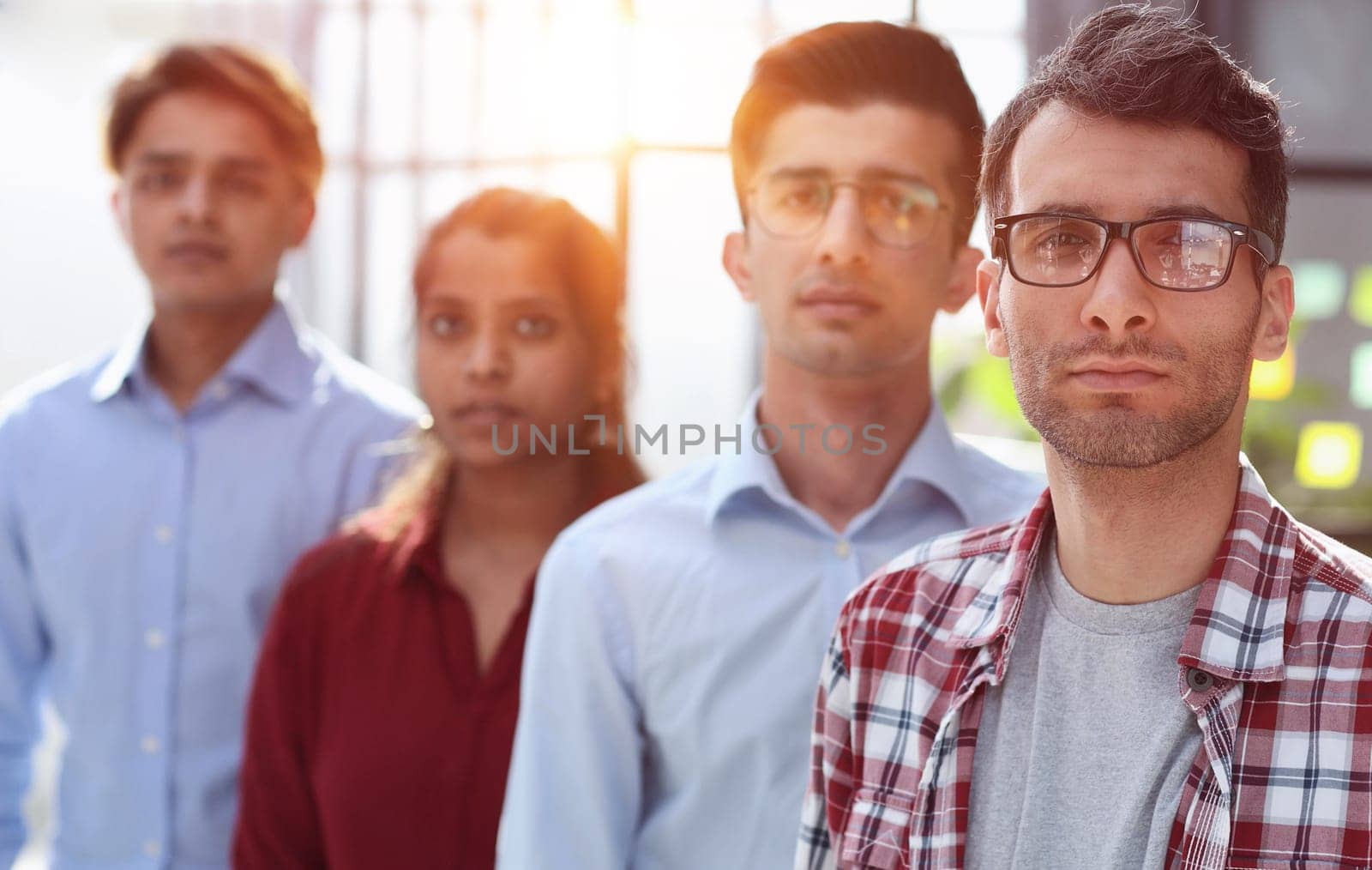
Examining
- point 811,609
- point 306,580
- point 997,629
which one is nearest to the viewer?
point 997,629

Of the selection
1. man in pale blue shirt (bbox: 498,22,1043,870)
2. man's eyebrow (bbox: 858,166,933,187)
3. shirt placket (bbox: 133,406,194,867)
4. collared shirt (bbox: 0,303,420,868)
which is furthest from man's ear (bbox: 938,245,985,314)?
shirt placket (bbox: 133,406,194,867)

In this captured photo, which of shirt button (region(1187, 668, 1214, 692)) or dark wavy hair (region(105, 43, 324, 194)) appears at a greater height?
dark wavy hair (region(105, 43, 324, 194))

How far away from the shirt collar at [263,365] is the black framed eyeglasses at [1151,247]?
143cm

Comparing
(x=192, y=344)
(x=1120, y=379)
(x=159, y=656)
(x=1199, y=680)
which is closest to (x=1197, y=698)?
(x=1199, y=680)

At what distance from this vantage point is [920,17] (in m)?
2.24

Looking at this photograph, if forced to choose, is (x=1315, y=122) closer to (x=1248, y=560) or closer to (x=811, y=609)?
(x=811, y=609)

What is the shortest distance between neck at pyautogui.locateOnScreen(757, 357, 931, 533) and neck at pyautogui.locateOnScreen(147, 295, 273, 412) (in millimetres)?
1036

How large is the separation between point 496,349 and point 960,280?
66 cm

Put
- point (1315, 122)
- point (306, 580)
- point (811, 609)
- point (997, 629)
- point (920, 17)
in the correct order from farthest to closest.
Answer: point (1315, 122)
point (920, 17)
point (306, 580)
point (811, 609)
point (997, 629)

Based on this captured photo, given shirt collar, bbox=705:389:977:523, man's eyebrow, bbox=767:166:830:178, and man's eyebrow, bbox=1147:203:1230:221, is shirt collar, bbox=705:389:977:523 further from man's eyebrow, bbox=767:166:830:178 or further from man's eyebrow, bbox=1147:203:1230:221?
man's eyebrow, bbox=1147:203:1230:221

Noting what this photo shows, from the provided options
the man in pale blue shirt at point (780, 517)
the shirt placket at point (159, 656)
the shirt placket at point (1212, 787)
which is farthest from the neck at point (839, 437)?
the shirt placket at point (159, 656)

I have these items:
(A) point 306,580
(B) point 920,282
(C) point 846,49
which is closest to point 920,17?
(C) point 846,49

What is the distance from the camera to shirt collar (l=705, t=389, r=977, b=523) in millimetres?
1580

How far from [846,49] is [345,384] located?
108cm
